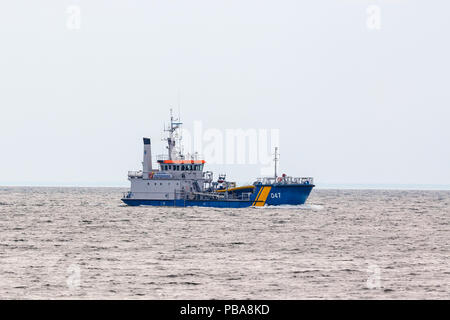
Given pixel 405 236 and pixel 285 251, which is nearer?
pixel 285 251

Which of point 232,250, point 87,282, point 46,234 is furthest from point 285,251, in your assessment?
point 46,234

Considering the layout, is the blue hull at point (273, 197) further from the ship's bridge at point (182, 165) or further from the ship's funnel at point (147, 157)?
the ship's funnel at point (147, 157)

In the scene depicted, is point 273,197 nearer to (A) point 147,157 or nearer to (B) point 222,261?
(A) point 147,157

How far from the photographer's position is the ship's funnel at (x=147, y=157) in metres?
95.6

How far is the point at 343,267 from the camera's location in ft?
122

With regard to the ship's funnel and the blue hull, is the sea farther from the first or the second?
the ship's funnel

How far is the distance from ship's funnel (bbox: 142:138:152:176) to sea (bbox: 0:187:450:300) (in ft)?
91.5

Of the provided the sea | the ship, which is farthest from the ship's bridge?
the sea

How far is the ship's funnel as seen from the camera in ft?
314

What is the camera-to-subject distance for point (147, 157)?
318ft

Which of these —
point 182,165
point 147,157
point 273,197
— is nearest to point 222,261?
point 273,197
